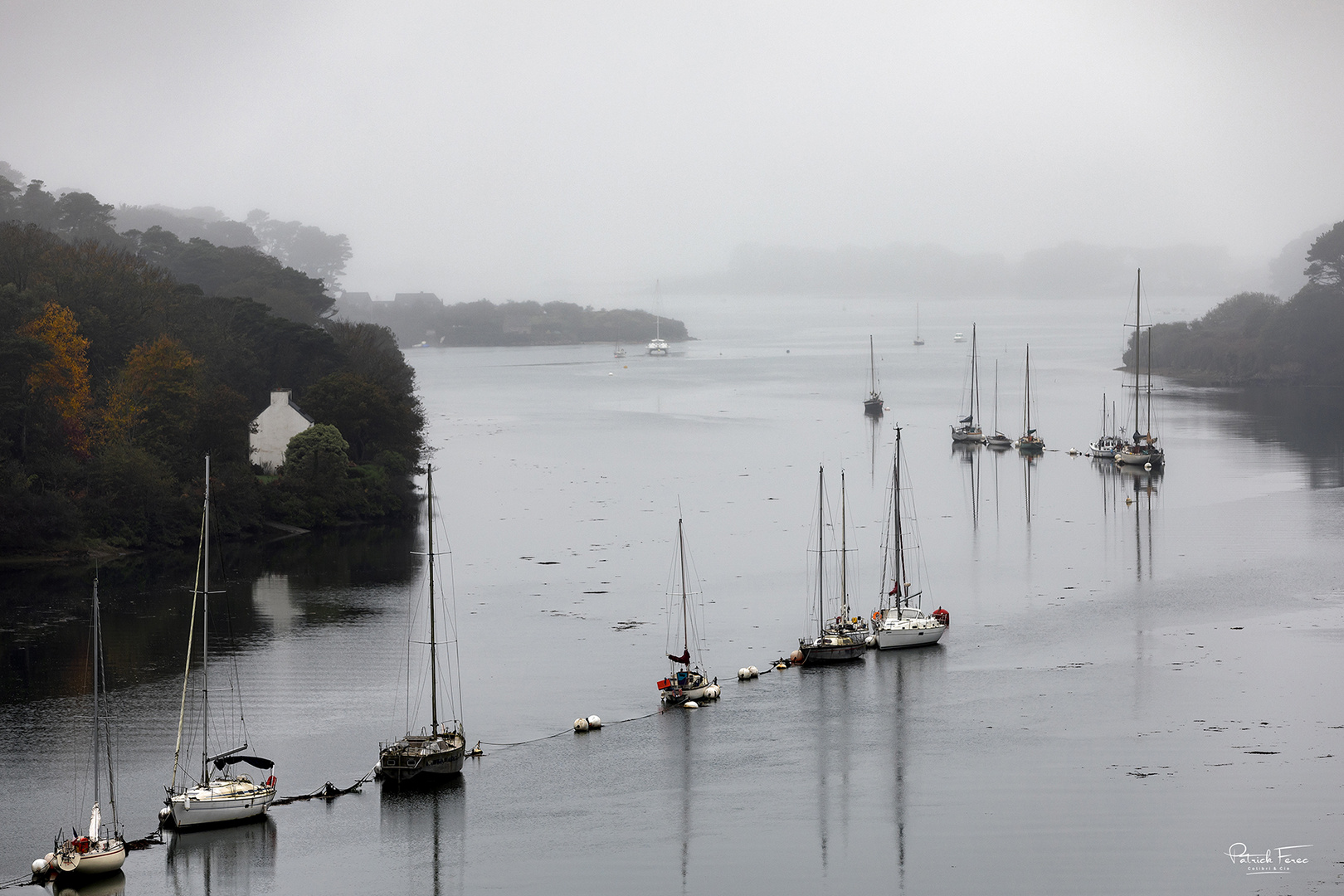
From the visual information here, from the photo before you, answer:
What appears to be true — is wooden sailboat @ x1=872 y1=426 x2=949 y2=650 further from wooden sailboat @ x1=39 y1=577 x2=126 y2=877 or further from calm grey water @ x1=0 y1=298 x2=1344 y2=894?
wooden sailboat @ x1=39 y1=577 x2=126 y2=877

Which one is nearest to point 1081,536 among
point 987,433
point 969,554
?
point 969,554

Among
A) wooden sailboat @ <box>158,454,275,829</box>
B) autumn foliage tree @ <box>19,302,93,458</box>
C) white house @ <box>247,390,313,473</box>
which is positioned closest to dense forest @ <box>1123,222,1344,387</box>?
white house @ <box>247,390,313,473</box>

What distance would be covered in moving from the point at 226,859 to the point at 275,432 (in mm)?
44652

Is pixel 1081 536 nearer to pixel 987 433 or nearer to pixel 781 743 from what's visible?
pixel 781 743

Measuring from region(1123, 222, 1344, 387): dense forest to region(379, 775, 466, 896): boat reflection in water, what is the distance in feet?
478

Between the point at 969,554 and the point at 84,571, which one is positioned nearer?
the point at 84,571

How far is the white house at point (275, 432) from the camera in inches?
2758

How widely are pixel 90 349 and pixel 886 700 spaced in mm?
46243

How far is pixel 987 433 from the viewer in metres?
114

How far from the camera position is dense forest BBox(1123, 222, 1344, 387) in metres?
159

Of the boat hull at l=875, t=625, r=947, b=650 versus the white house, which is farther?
the white house

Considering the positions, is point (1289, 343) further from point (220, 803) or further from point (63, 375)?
point (220, 803)

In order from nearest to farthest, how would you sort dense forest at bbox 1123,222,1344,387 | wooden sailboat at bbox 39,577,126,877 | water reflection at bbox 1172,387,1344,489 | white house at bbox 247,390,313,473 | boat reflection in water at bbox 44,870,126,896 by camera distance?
boat reflection in water at bbox 44,870,126,896, wooden sailboat at bbox 39,577,126,877, white house at bbox 247,390,313,473, water reflection at bbox 1172,387,1344,489, dense forest at bbox 1123,222,1344,387

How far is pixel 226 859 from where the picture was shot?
2805cm
